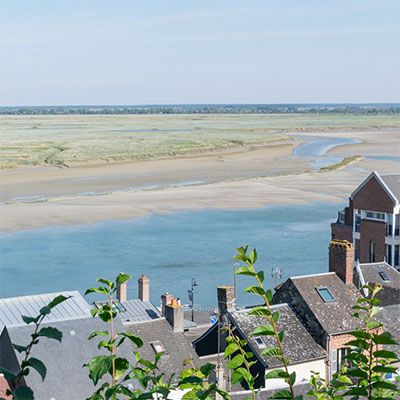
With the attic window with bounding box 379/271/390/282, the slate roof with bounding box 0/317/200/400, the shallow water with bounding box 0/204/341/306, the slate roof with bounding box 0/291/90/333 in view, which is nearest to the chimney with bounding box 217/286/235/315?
the slate roof with bounding box 0/317/200/400

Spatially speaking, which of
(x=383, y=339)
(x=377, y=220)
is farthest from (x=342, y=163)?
(x=383, y=339)

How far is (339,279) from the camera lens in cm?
2548

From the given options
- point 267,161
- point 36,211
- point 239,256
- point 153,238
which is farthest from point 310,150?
point 239,256

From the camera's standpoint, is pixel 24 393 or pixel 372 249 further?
pixel 372 249

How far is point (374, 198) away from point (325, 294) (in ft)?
52.5

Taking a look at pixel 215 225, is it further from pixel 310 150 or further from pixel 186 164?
pixel 310 150

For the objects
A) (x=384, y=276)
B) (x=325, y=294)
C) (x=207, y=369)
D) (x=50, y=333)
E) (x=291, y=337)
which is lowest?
(x=291, y=337)

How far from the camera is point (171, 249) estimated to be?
2142 inches

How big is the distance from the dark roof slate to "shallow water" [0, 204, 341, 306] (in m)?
14.4

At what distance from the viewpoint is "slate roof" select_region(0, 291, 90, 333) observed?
21.9 m

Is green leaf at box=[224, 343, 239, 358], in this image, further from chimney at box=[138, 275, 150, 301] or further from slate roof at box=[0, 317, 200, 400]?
chimney at box=[138, 275, 150, 301]

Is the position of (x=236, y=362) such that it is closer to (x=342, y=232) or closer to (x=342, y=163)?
(x=342, y=232)

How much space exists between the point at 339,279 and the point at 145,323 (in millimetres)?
6217

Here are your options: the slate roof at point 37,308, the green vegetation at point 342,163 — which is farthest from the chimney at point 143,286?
the green vegetation at point 342,163
